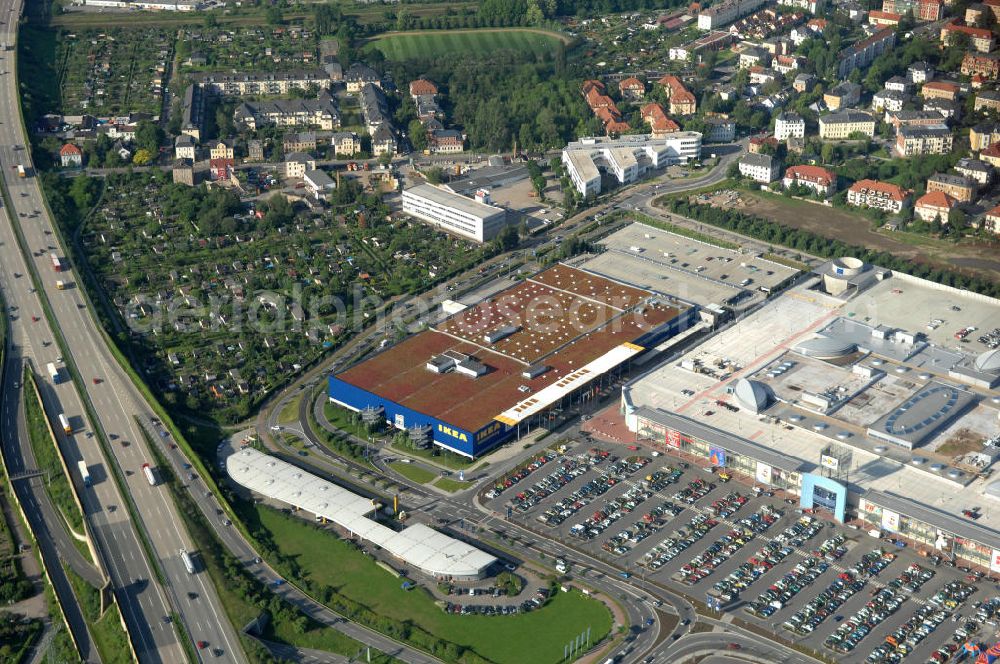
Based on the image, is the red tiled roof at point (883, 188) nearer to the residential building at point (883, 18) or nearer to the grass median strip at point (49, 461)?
the residential building at point (883, 18)

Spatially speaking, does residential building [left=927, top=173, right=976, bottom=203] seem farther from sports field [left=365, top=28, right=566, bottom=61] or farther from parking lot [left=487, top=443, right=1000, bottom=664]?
sports field [left=365, top=28, right=566, bottom=61]

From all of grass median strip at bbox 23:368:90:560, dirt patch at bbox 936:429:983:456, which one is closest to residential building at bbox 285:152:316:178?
grass median strip at bbox 23:368:90:560

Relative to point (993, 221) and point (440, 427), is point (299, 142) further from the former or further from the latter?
point (993, 221)

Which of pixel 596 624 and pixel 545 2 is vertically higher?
pixel 545 2

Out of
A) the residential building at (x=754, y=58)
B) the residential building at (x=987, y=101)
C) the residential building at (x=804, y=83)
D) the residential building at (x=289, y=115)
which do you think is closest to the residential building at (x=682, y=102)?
A: the residential building at (x=804, y=83)

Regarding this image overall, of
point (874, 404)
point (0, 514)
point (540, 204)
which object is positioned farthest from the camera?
point (540, 204)

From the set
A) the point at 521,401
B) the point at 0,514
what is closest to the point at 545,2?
the point at 521,401

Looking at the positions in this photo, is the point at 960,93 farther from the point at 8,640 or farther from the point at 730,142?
the point at 8,640
